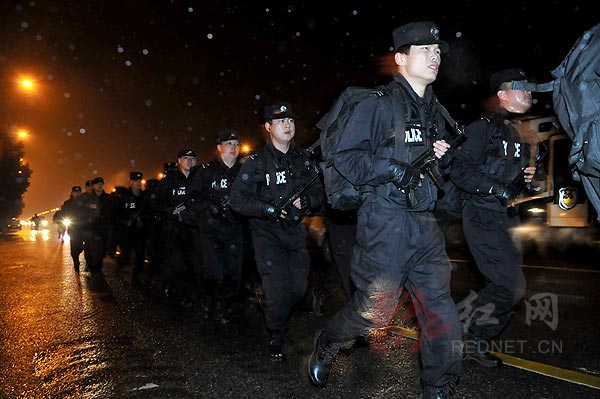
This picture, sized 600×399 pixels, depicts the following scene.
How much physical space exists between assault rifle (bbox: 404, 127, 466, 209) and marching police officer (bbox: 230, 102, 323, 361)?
1.56m

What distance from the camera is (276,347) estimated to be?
4.16 meters

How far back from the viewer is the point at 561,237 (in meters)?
9.78

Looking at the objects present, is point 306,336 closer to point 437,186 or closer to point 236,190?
point 236,190

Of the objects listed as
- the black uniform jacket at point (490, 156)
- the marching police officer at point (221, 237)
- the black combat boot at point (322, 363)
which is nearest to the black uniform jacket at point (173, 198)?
the marching police officer at point (221, 237)

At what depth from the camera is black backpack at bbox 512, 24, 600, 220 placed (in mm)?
2287

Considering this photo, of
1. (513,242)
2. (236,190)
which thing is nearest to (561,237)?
(513,242)

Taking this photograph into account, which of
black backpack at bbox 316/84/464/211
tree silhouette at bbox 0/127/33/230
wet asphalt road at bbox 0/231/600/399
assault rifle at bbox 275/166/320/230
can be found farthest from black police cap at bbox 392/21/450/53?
tree silhouette at bbox 0/127/33/230

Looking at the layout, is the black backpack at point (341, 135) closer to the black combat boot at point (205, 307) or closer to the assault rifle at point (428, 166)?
the assault rifle at point (428, 166)

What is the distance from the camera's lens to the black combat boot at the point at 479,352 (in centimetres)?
368

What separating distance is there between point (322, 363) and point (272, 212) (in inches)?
53.8

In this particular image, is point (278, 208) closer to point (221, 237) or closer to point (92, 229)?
point (221, 237)

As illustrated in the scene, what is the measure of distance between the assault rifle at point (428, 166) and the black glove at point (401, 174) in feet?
0.20

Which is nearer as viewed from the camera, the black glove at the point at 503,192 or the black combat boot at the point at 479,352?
the black combat boot at the point at 479,352

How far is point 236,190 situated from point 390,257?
6.52 ft
